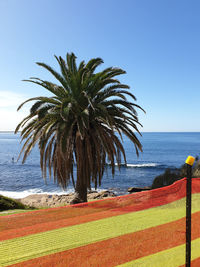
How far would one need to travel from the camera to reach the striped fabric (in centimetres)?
319

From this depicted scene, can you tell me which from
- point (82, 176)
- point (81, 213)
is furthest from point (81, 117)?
point (81, 213)

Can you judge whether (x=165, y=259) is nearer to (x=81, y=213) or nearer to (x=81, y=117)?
(x=81, y=213)

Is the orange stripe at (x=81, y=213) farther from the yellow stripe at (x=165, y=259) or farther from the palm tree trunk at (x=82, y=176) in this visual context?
the palm tree trunk at (x=82, y=176)

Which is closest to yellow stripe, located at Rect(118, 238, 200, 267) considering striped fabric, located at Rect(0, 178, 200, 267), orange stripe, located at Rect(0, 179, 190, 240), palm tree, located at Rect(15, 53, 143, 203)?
striped fabric, located at Rect(0, 178, 200, 267)

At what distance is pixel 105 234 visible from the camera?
11.8 ft

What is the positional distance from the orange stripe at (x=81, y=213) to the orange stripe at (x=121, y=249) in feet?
1.37

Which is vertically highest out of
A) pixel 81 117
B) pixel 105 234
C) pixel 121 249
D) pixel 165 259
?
pixel 81 117

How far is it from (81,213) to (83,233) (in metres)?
0.33

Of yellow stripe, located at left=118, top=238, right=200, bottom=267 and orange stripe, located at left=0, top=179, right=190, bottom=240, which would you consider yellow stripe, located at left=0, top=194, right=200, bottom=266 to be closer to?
orange stripe, located at left=0, top=179, right=190, bottom=240

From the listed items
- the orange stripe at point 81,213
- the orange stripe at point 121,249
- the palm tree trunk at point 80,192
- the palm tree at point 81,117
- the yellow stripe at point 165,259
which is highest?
the palm tree at point 81,117

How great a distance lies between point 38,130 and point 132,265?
351 inches

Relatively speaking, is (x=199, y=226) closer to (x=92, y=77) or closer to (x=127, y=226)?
(x=127, y=226)

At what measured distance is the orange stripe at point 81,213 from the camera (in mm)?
3305

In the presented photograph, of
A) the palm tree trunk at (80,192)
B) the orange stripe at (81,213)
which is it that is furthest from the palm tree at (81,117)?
the orange stripe at (81,213)
